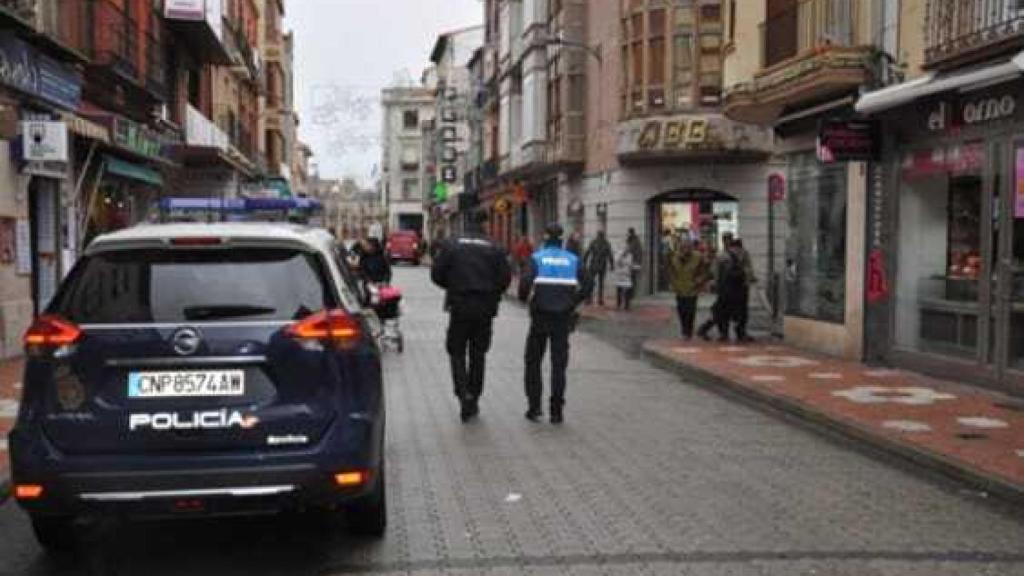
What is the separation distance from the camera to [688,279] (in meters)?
19.2

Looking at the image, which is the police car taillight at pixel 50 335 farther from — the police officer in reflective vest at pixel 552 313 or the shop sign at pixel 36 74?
the shop sign at pixel 36 74

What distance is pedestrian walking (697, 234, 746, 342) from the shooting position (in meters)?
18.6

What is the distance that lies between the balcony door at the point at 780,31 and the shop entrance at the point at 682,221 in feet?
41.6

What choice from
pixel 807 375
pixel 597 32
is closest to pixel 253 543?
pixel 807 375

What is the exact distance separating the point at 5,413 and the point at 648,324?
14965 mm

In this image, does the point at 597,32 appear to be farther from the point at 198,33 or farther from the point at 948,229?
the point at 948,229

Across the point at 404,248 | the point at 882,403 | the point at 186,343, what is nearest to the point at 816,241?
the point at 882,403

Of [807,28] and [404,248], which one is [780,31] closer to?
[807,28]

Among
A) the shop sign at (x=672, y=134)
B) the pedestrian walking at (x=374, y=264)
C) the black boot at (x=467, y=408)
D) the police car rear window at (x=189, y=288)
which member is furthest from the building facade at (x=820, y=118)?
the police car rear window at (x=189, y=288)

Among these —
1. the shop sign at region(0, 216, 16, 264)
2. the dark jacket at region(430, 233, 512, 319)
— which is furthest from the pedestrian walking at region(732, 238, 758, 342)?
the shop sign at region(0, 216, 16, 264)

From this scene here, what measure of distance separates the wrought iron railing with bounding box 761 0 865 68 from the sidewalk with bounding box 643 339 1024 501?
4223mm

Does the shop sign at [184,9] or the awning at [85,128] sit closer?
the awning at [85,128]

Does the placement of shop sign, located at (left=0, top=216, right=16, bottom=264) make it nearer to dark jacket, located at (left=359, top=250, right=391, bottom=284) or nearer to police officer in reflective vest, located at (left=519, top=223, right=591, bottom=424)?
dark jacket, located at (left=359, top=250, right=391, bottom=284)

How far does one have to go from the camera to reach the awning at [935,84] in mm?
11266
